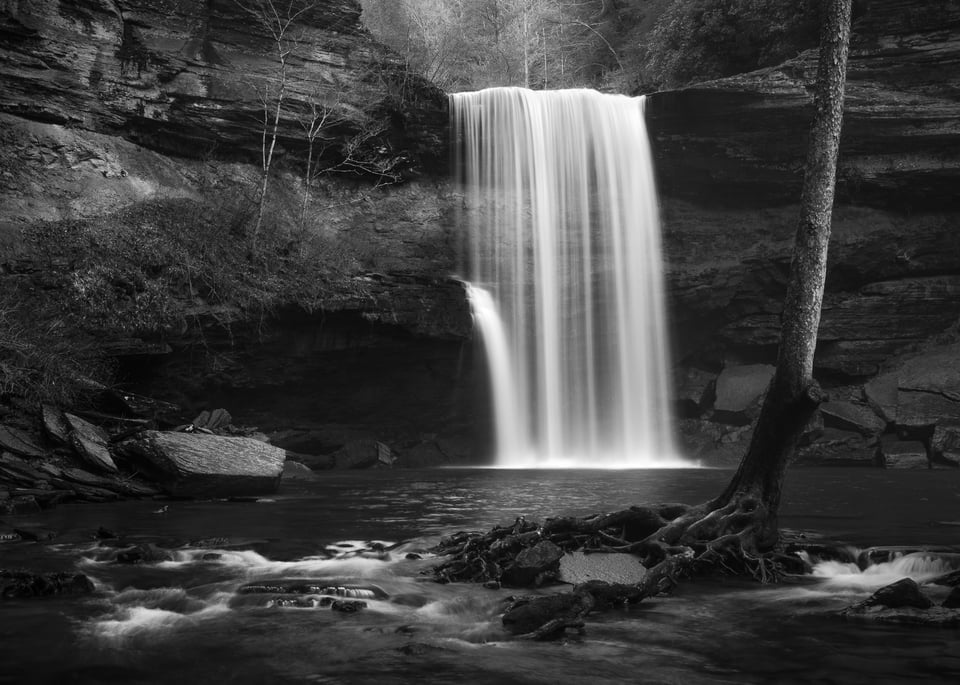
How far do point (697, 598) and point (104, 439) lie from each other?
12060 mm

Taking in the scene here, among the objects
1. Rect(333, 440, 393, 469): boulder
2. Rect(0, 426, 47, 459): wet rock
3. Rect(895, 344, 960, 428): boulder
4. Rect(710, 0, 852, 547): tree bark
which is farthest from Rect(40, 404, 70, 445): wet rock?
Rect(895, 344, 960, 428): boulder

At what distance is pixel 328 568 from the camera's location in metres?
8.29

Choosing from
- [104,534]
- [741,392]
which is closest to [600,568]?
[104,534]

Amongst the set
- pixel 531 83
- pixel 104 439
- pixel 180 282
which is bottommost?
pixel 104 439

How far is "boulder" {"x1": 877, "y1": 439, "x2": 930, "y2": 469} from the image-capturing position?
69.9 ft

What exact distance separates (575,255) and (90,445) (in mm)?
16800

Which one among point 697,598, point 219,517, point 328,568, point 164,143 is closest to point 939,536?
point 697,598

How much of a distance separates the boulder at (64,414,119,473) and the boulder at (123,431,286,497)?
39cm

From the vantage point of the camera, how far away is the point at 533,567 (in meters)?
7.32

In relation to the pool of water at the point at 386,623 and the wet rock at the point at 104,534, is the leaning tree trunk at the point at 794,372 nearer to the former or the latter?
the pool of water at the point at 386,623

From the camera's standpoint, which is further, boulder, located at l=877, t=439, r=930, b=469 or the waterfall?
the waterfall

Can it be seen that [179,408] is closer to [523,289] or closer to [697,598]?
[523,289]

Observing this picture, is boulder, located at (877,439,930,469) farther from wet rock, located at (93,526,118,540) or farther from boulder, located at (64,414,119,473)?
wet rock, located at (93,526,118,540)

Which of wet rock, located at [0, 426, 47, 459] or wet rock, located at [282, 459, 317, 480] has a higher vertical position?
wet rock, located at [0, 426, 47, 459]
